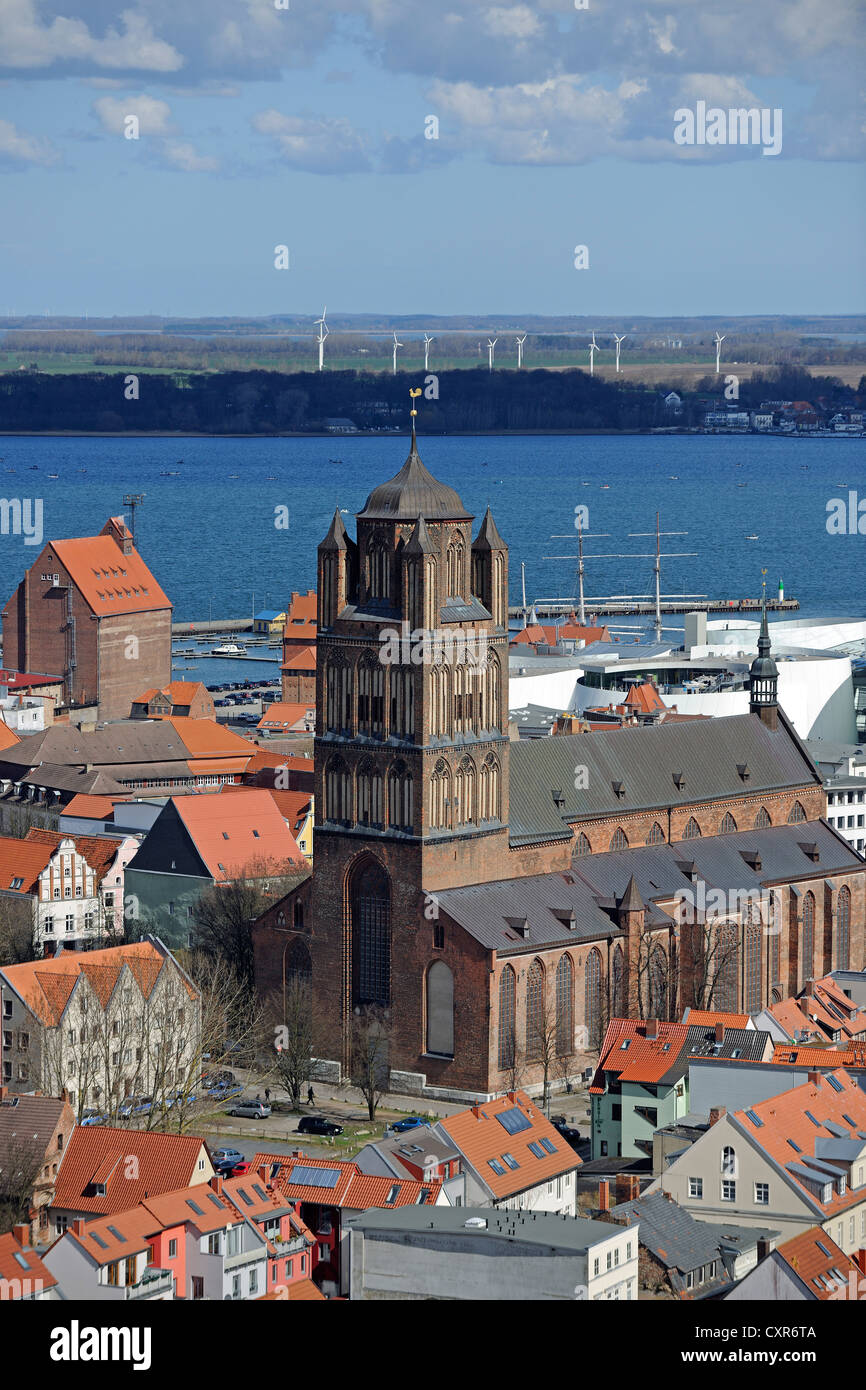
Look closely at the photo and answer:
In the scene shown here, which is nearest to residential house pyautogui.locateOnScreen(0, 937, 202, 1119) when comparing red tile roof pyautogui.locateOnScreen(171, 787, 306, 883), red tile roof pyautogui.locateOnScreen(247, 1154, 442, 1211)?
red tile roof pyautogui.locateOnScreen(171, 787, 306, 883)

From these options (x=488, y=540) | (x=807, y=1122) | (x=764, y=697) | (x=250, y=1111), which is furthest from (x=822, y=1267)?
(x=764, y=697)

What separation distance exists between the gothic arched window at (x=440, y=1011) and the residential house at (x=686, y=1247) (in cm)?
1817

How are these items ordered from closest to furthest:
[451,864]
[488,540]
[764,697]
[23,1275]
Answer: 1. [23,1275]
2. [451,864]
3. [488,540]
4. [764,697]

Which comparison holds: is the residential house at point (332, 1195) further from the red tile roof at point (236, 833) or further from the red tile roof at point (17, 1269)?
the red tile roof at point (236, 833)

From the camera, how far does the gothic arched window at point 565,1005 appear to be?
214 feet

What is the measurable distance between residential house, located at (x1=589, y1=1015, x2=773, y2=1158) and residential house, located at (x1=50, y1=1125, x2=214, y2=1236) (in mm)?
11884

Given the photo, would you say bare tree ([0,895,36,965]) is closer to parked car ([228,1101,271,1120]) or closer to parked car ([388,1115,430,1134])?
parked car ([228,1101,271,1120])

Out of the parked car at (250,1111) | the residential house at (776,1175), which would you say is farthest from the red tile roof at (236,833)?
the residential house at (776,1175)

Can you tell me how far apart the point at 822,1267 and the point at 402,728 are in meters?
27.6

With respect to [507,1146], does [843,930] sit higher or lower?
lower

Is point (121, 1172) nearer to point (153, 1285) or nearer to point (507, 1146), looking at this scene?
point (153, 1285)

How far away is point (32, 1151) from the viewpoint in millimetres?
47469

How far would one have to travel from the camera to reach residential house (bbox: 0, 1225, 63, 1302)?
3491cm

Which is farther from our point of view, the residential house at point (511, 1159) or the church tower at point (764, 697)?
the church tower at point (764, 697)
